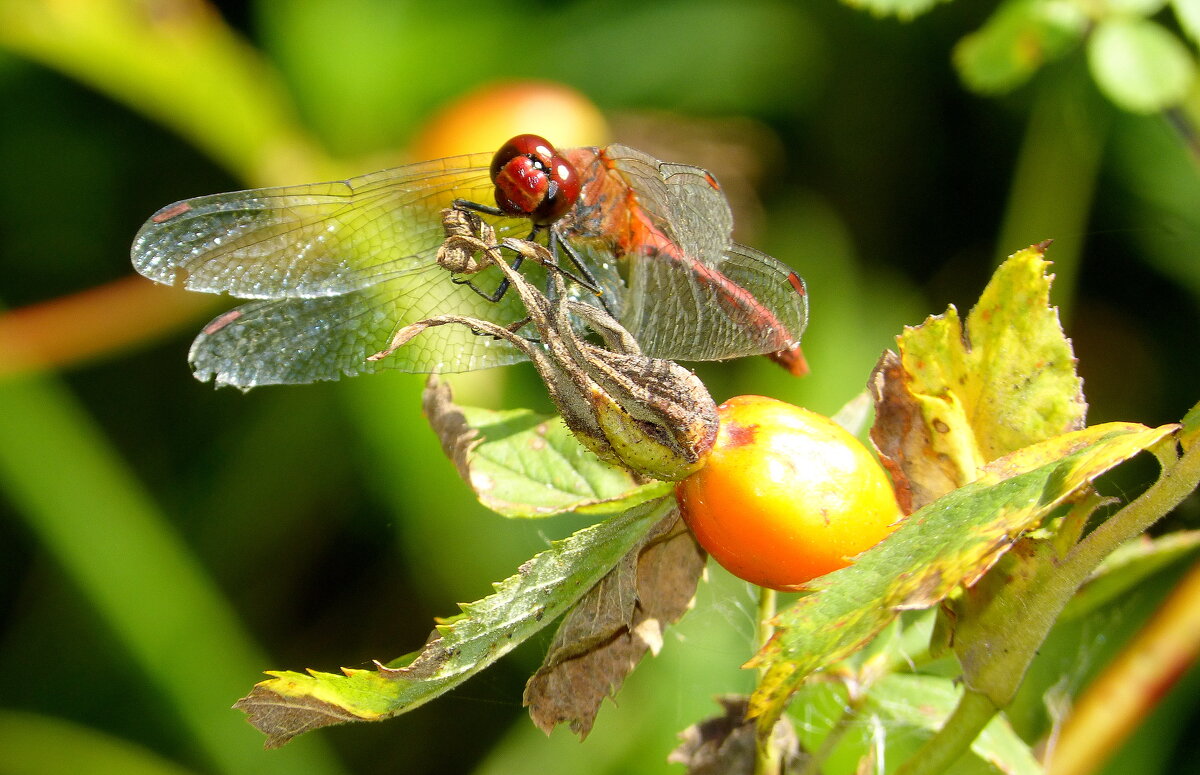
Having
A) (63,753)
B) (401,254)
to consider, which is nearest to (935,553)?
Answer: (401,254)

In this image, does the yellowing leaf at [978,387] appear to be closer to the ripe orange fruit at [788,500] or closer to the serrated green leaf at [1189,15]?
the ripe orange fruit at [788,500]

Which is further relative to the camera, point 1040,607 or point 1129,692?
point 1129,692

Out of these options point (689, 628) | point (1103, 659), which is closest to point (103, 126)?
point (689, 628)

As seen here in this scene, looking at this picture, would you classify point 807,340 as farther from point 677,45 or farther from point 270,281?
point 270,281

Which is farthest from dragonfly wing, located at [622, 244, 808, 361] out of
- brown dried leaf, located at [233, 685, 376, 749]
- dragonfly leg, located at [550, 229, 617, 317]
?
brown dried leaf, located at [233, 685, 376, 749]

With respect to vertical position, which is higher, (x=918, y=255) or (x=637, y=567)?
(x=637, y=567)

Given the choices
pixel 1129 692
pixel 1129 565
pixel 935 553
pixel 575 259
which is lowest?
pixel 1129 692

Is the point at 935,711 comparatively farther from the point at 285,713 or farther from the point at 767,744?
the point at 285,713
